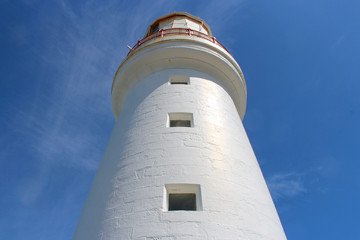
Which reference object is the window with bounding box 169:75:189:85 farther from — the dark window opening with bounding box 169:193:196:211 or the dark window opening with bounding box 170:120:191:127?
the dark window opening with bounding box 169:193:196:211

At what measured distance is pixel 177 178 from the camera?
496 cm

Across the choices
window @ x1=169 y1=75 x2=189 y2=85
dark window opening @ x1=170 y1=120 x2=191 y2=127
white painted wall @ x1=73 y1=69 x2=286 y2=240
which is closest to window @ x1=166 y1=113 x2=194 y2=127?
dark window opening @ x1=170 y1=120 x2=191 y2=127

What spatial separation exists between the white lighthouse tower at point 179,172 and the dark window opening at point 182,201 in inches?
0.7

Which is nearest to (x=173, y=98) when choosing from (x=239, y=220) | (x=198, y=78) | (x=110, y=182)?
(x=198, y=78)

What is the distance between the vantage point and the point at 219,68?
9.07 m

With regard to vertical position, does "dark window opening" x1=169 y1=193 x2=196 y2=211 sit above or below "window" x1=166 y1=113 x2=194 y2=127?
below

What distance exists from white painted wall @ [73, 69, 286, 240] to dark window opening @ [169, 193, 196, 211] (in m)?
0.33

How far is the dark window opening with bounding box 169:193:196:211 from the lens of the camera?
504cm

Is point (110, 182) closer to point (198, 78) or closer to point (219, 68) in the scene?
point (198, 78)

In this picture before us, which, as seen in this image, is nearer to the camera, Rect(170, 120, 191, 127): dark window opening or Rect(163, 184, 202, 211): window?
Rect(163, 184, 202, 211): window

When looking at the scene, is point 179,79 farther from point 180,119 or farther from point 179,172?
point 179,172

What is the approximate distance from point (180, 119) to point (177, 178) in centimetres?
208

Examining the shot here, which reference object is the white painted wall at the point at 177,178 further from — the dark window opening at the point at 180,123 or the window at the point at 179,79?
the window at the point at 179,79

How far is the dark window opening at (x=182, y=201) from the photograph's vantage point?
16.5ft
